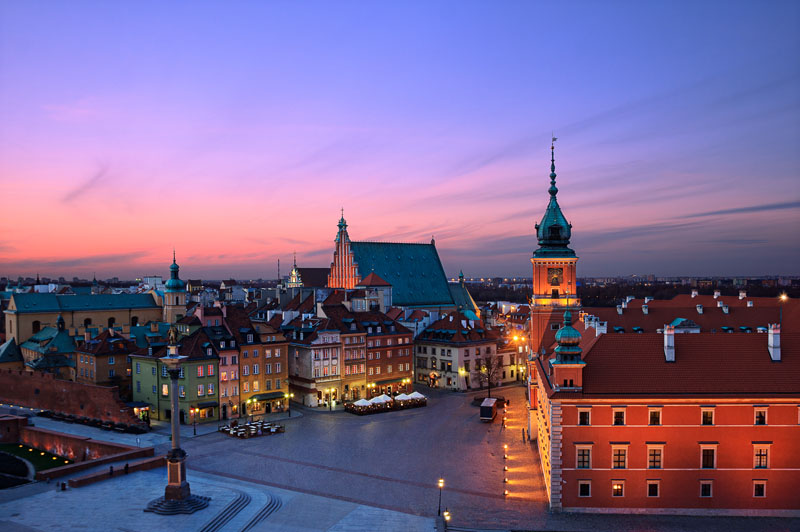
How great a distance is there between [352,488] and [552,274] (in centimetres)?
3087

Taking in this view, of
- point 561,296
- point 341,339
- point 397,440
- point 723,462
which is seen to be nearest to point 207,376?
point 341,339

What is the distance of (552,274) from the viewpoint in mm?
60719

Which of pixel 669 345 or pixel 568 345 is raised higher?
pixel 568 345

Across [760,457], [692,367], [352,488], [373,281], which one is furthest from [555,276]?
[373,281]

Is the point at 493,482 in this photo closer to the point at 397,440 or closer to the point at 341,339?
the point at 397,440

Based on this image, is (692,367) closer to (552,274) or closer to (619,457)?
(619,457)

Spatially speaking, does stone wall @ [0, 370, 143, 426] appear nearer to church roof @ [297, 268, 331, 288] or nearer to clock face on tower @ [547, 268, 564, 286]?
clock face on tower @ [547, 268, 564, 286]

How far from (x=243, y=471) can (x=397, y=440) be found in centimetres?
1353

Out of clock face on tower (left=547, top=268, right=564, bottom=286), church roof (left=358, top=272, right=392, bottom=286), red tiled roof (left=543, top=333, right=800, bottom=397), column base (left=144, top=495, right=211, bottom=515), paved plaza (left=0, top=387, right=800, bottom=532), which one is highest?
clock face on tower (left=547, top=268, right=564, bottom=286)

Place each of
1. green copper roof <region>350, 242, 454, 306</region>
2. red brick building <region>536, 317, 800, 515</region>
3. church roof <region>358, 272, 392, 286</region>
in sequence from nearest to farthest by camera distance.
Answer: red brick building <region>536, 317, 800, 515</region> < church roof <region>358, 272, 392, 286</region> < green copper roof <region>350, 242, 454, 306</region>

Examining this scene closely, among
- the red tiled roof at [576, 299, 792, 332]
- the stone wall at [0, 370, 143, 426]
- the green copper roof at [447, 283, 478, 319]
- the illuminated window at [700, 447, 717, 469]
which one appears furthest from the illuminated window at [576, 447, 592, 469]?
the green copper roof at [447, 283, 478, 319]

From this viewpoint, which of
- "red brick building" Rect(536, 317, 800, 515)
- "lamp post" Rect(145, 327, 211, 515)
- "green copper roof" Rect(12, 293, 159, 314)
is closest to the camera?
"red brick building" Rect(536, 317, 800, 515)

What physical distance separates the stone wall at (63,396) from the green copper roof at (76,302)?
20.0m

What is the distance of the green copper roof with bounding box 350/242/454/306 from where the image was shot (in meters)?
96.0
